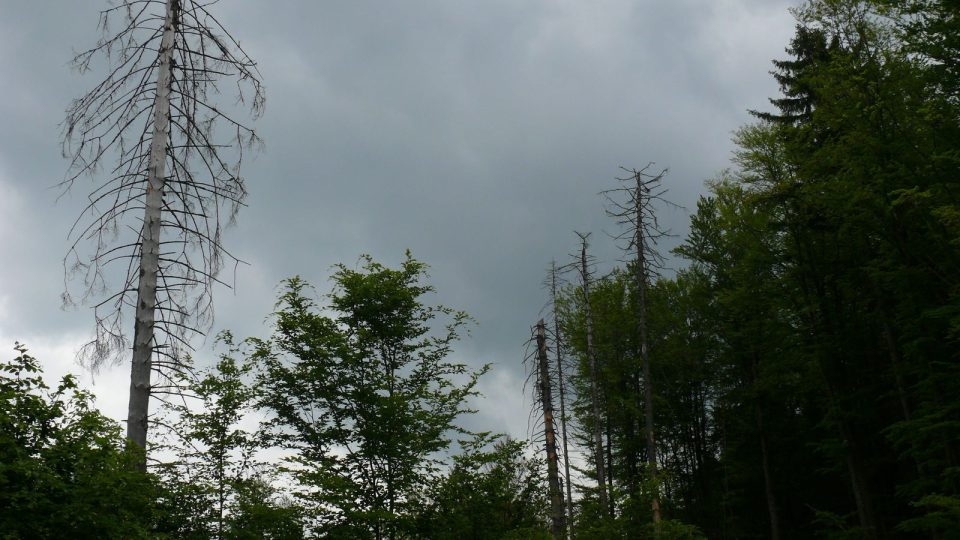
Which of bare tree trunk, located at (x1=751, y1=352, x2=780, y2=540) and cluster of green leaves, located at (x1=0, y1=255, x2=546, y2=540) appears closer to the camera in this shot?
cluster of green leaves, located at (x1=0, y1=255, x2=546, y2=540)

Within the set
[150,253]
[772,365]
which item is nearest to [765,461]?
[772,365]

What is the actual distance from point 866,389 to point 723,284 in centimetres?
944

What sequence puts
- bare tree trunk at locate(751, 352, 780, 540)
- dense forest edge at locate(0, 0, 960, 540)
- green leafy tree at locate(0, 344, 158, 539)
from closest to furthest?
1. green leafy tree at locate(0, 344, 158, 539)
2. dense forest edge at locate(0, 0, 960, 540)
3. bare tree trunk at locate(751, 352, 780, 540)

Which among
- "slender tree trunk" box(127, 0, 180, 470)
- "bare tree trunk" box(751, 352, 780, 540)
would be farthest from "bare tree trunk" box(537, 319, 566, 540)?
"bare tree trunk" box(751, 352, 780, 540)

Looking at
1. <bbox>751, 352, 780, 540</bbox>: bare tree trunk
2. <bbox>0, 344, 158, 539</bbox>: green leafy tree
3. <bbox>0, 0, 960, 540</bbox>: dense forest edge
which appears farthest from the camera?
<bbox>751, 352, 780, 540</bbox>: bare tree trunk

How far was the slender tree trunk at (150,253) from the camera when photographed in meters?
7.86

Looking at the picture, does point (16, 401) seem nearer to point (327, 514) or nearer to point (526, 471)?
point (327, 514)

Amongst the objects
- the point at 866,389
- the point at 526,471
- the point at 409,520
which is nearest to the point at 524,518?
the point at 526,471

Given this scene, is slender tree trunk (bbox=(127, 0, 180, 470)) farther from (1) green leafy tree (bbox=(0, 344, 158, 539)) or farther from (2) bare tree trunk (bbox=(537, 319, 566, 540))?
(2) bare tree trunk (bbox=(537, 319, 566, 540))

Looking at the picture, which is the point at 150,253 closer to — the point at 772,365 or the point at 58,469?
the point at 58,469

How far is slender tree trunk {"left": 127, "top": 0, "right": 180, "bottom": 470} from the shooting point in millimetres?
7855

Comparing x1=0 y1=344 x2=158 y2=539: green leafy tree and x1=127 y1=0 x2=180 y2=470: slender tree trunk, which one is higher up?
x1=127 y1=0 x2=180 y2=470: slender tree trunk

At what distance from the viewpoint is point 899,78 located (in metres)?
17.3

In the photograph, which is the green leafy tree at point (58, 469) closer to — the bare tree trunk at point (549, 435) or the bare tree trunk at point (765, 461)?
the bare tree trunk at point (549, 435)
